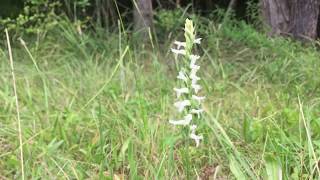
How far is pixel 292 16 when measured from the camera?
4.97 metres

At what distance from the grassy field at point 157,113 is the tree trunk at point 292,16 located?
0.37 metres

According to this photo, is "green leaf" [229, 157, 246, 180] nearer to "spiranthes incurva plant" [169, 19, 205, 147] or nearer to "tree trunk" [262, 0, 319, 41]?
"spiranthes incurva plant" [169, 19, 205, 147]

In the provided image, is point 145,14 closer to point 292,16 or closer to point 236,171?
point 292,16

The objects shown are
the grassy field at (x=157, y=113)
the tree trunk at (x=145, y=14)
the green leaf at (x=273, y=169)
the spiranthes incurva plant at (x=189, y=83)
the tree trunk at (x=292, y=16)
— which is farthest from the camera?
the tree trunk at (x=145, y=14)

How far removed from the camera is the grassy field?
7.73 feet

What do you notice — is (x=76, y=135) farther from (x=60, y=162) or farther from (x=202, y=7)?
(x=202, y=7)

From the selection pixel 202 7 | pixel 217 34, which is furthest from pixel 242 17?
pixel 217 34

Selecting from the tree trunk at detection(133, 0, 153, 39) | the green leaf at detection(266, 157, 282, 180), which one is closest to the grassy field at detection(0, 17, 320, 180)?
the green leaf at detection(266, 157, 282, 180)

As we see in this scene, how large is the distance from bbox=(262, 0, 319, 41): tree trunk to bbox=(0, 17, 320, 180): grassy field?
0.37m

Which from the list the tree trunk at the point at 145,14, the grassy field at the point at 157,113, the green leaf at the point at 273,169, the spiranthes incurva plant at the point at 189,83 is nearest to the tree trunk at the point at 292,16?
the grassy field at the point at 157,113

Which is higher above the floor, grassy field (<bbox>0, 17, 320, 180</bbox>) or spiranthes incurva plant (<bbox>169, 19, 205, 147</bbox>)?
spiranthes incurva plant (<bbox>169, 19, 205, 147</bbox>)

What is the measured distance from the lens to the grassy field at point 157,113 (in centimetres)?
236

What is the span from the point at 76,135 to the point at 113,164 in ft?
1.45

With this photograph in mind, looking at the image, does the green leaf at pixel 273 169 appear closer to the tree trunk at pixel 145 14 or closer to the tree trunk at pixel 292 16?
the tree trunk at pixel 292 16
